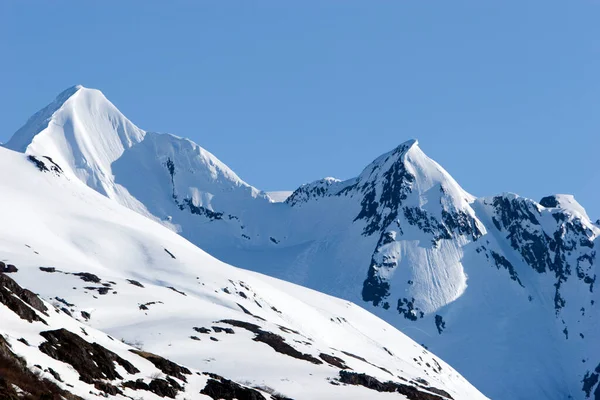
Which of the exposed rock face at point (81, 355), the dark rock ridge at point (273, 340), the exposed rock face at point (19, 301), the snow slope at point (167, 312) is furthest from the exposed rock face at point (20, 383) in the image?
the dark rock ridge at point (273, 340)

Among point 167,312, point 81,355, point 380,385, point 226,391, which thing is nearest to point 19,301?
point 81,355

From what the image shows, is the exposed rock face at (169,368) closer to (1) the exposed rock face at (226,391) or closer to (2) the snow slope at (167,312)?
(2) the snow slope at (167,312)

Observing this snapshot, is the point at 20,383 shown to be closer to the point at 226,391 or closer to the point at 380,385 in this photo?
the point at 226,391

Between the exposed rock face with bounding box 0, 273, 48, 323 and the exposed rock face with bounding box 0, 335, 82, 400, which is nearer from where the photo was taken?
the exposed rock face with bounding box 0, 335, 82, 400

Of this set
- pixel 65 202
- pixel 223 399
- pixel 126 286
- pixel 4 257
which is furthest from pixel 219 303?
pixel 223 399

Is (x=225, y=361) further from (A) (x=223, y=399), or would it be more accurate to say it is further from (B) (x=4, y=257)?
(B) (x=4, y=257)

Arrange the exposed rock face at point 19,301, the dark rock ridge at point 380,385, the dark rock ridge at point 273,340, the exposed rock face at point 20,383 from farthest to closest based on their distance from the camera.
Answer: the dark rock ridge at point 273,340 → the dark rock ridge at point 380,385 → the exposed rock face at point 19,301 → the exposed rock face at point 20,383

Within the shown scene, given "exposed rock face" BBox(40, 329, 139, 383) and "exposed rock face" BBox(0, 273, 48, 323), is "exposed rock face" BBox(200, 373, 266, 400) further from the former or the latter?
"exposed rock face" BBox(0, 273, 48, 323)

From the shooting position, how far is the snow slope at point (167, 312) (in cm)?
9325

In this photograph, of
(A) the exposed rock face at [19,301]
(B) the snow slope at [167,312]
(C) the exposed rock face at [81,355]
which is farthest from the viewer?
(B) the snow slope at [167,312]

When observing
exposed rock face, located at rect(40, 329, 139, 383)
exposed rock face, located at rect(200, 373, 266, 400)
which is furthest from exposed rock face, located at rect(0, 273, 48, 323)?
exposed rock face, located at rect(200, 373, 266, 400)

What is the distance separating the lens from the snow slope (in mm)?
93250

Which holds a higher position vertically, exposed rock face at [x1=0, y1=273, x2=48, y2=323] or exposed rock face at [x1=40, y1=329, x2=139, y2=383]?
exposed rock face at [x1=0, y1=273, x2=48, y2=323]

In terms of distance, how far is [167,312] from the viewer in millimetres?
127250
